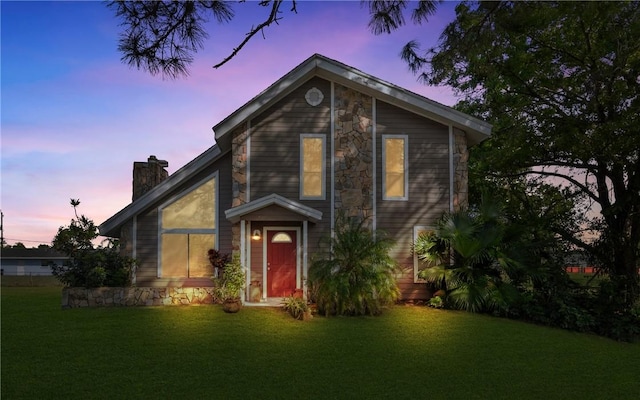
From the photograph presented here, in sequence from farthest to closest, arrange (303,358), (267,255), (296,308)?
(267,255) < (296,308) < (303,358)

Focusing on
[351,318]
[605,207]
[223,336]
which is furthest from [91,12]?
[605,207]

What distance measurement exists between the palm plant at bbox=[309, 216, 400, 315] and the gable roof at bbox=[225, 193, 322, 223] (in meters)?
1.35

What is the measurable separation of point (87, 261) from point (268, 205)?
5.31 m

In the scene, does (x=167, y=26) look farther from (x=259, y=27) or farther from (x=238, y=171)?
(x=238, y=171)

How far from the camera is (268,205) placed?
1384cm

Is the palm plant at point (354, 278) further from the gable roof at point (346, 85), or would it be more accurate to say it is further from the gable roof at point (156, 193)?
the gable roof at point (156, 193)

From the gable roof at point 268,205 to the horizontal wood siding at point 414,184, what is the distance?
7.54 feet

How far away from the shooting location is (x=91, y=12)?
22.7 ft

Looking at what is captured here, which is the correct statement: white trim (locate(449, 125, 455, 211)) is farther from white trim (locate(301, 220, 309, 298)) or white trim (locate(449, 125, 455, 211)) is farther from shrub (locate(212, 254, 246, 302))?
shrub (locate(212, 254, 246, 302))

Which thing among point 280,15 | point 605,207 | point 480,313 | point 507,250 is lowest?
point 480,313

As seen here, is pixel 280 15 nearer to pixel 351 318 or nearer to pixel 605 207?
pixel 351 318

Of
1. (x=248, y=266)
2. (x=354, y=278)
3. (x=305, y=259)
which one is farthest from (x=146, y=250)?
(x=354, y=278)

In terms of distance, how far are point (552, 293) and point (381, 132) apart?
6406mm

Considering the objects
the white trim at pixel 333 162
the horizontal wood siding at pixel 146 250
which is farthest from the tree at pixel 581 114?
the horizontal wood siding at pixel 146 250
